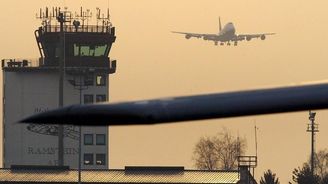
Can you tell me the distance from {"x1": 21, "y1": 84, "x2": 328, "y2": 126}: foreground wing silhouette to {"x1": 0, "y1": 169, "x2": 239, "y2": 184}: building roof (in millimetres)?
107876

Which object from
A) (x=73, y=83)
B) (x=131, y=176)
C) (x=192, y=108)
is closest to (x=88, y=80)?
(x=73, y=83)

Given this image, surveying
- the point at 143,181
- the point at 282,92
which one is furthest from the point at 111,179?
the point at 282,92

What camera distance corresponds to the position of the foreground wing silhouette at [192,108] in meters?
9.35

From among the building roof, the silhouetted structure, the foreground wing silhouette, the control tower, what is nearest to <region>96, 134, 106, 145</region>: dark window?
the control tower

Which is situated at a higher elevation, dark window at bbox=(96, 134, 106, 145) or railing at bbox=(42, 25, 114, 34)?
railing at bbox=(42, 25, 114, 34)

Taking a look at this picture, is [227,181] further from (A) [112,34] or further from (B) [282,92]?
(B) [282,92]

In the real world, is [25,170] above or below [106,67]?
below

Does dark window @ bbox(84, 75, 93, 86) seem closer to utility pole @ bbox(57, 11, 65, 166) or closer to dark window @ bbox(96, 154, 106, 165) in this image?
utility pole @ bbox(57, 11, 65, 166)

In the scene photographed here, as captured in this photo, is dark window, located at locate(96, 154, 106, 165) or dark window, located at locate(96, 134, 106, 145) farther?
dark window, located at locate(96, 134, 106, 145)

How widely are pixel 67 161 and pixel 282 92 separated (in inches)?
7270

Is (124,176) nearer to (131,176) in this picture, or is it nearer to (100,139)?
(131,176)

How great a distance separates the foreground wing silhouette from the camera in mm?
9352

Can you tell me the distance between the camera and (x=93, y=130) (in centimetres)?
19650

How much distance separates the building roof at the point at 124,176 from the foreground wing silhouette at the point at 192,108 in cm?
10788
